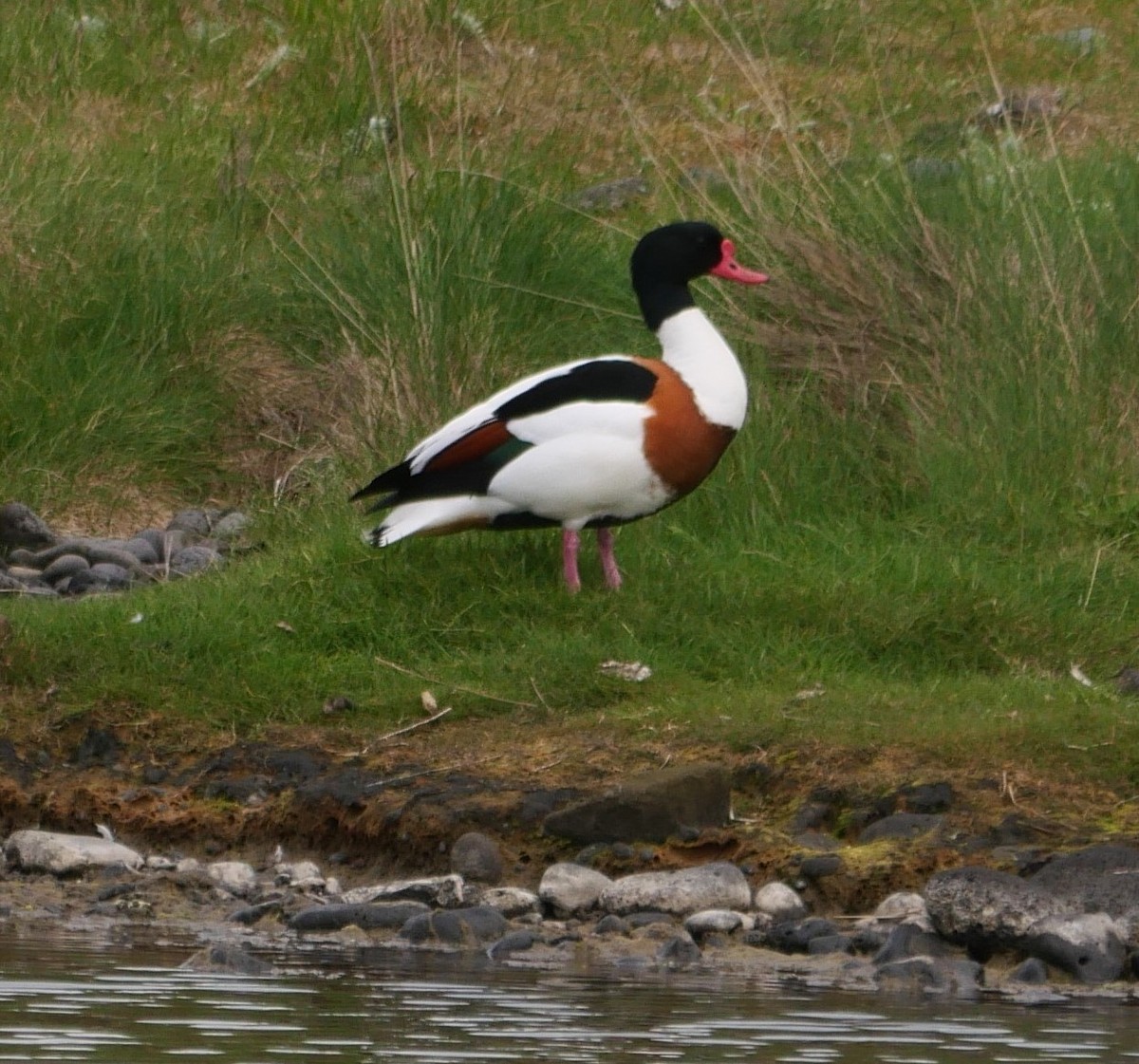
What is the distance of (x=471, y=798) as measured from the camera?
568 cm

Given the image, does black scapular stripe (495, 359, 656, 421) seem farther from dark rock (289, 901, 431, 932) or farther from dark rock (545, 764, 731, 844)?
dark rock (289, 901, 431, 932)

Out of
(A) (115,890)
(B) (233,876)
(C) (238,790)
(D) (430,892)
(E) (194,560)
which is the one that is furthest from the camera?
(E) (194,560)

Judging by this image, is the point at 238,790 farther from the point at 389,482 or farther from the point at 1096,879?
the point at 1096,879

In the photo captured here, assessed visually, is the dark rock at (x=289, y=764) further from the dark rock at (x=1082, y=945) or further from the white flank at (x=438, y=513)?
the dark rock at (x=1082, y=945)

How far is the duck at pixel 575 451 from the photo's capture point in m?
6.50

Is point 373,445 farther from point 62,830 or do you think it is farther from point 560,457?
point 62,830

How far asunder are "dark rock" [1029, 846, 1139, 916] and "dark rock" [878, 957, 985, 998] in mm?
291

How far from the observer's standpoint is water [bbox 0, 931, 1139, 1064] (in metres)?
3.79

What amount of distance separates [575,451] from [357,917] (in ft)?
6.11

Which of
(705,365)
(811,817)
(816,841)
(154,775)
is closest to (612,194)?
(705,365)

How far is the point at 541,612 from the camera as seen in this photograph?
684cm

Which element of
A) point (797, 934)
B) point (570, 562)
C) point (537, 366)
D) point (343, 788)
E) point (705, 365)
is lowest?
point (797, 934)

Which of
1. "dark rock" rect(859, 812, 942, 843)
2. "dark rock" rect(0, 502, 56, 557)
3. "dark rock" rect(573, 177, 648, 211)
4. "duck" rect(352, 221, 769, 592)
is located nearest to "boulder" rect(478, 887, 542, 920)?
"dark rock" rect(859, 812, 942, 843)

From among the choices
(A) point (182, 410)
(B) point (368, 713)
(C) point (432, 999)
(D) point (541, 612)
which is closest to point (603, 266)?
(A) point (182, 410)
